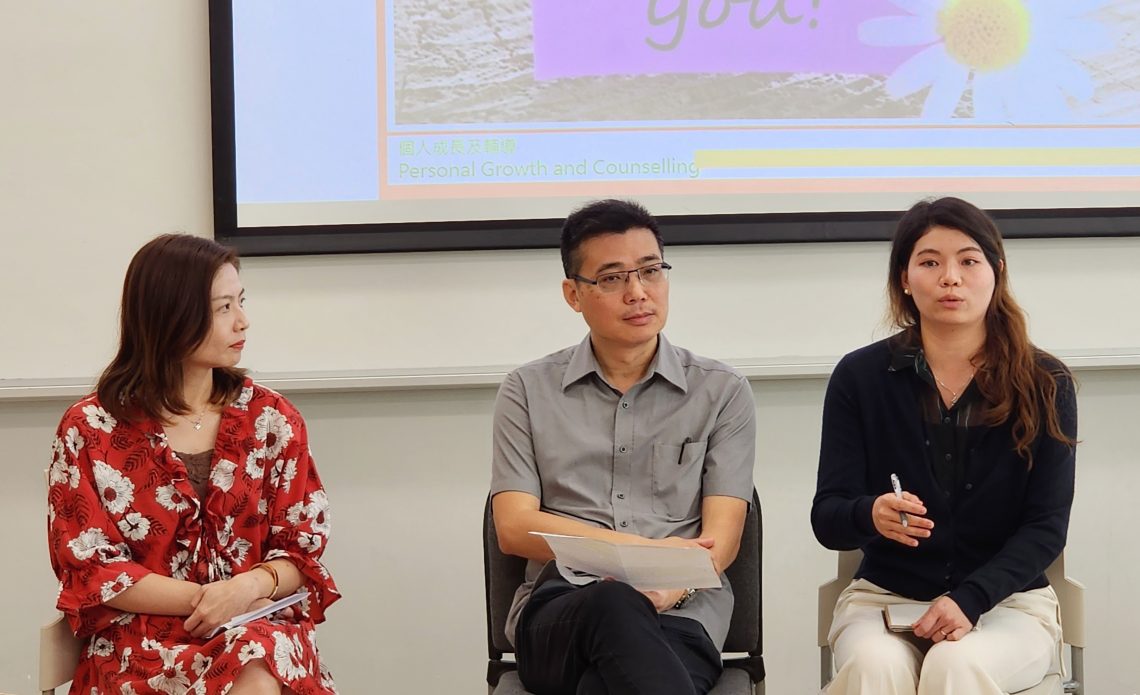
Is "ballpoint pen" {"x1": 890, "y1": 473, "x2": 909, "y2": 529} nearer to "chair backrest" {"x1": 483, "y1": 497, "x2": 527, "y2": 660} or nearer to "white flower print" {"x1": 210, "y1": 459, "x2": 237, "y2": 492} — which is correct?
"chair backrest" {"x1": 483, "y1": 497, "x2": 527, "y2": 660}

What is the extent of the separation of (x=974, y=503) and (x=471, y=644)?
1.44 metres

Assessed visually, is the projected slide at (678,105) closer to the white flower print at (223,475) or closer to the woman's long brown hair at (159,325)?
the woman's long brown hair at (159,325)

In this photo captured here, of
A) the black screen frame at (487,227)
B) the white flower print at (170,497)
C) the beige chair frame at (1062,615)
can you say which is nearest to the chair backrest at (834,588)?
the beige chair frame at (1062,615)

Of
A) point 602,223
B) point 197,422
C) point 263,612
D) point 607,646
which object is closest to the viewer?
point 607,646

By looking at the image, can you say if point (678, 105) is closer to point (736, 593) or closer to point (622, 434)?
point (622, 434)

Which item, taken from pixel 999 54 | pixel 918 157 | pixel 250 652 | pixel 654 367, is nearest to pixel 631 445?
pixel 654 367

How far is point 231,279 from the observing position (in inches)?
86.7

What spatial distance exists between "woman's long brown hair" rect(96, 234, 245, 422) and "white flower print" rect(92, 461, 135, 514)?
0.34 ft

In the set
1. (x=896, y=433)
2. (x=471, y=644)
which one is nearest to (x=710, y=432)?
(x=896, y=433)

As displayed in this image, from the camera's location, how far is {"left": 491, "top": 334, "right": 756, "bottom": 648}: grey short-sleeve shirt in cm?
224

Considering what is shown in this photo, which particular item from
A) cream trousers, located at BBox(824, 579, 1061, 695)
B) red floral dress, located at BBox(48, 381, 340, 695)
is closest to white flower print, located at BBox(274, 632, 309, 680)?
red floral dress, located at BBox(48, 381, 340, 695)

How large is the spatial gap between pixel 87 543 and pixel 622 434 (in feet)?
3.25

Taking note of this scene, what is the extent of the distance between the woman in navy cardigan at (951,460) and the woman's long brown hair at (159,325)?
1247 millimetres

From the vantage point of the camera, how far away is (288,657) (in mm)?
2006
